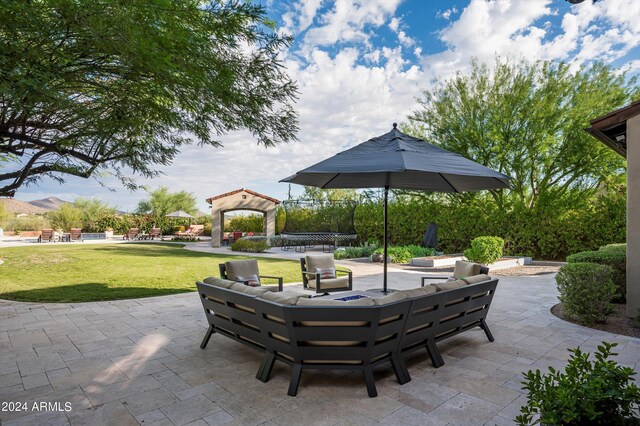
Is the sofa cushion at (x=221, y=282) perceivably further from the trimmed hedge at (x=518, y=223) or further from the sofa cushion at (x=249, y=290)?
the trimmed hedge at (x=518, y=223)

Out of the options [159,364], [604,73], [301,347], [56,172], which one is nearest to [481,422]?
[301,347]

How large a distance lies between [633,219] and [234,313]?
5.54m

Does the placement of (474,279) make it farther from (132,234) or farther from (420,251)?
(132,234)

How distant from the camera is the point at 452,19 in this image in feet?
28.6

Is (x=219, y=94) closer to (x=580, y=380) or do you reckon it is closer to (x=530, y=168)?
(x=580, y=380)

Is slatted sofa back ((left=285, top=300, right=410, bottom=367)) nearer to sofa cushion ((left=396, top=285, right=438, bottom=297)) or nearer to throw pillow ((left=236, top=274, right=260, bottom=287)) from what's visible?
sofa cushion ((left=396, top=285, right=438, bottom=297))

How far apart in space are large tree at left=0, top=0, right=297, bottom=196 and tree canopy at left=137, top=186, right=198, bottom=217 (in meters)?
35.2

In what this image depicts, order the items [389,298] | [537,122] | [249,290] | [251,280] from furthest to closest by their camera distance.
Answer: [537,122]
[251,280]
[249,290]
[389,298]

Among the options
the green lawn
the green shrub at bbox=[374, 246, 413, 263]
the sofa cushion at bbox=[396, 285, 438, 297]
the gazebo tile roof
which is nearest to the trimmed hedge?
the green shrub at bbox=[374, 246, 413, 263]

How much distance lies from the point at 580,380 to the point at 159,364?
3.46 meters

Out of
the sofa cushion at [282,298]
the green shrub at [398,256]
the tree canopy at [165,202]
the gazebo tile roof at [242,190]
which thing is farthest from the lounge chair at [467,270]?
the tree canopy at [165,202]

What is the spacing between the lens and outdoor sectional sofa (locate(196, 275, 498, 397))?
2.82 metres

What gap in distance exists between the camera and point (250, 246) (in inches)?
658

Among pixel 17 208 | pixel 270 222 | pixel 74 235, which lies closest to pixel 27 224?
pixel 74 235
